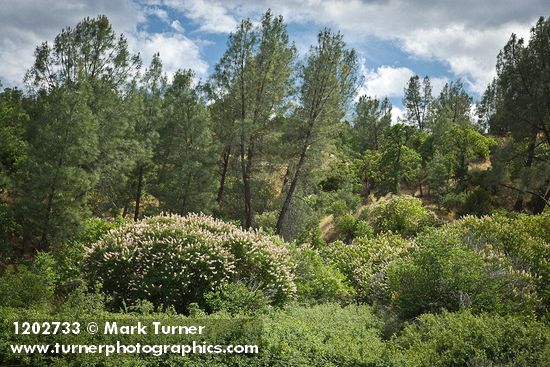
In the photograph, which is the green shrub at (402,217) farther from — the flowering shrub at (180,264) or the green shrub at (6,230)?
the green shrub at (6,230)

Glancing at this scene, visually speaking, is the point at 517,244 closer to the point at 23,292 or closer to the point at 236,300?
the point at 236,300

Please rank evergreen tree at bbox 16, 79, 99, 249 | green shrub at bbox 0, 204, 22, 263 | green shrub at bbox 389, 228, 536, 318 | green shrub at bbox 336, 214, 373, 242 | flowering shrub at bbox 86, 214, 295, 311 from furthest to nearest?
1. green shrub at bbox 336, 214, 373, 242
2. green shrub at bbox 0, 204, 22, 263
3. evergreen tree at bbox 16, 79, 99, 249
4. green shrub at bbox 389, 228, 536, 318
5. flowering shrub at bbox 86, 214, 295, 311

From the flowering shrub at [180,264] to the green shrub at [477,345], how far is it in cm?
345

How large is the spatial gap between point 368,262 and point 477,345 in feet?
24.3

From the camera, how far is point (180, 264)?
30.7 ft

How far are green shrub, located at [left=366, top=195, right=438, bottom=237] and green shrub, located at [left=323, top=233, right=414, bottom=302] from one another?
16.2ft

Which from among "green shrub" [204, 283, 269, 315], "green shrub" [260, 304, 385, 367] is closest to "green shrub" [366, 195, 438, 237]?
"green shrub" [260, 304, 385, 367]

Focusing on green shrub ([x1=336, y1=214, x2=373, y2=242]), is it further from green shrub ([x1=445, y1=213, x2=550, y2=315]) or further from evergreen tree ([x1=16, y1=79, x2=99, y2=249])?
evergreen tree ([x1=16, y1=79, x2=99, y2=249])

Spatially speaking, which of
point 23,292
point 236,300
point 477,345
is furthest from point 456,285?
point 23,292

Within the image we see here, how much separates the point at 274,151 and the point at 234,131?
8.61 feet

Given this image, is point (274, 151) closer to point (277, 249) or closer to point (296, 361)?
point (277, 249)

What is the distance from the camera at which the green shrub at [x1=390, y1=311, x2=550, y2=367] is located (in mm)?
6703

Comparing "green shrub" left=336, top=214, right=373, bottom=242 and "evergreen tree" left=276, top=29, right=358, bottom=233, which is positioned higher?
"evergreen tree" left=276, top=29, right=358, bottom=233

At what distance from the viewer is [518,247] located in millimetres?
12188
